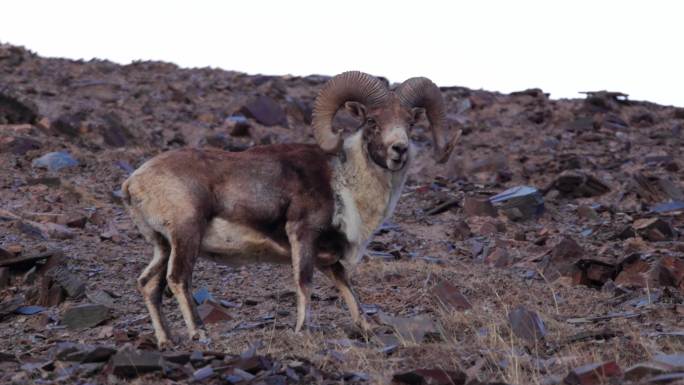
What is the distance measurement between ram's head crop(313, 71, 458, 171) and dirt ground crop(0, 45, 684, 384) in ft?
3.01

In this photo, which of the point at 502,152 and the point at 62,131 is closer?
the point at 62,131

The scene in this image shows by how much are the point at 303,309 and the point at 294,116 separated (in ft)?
53.5

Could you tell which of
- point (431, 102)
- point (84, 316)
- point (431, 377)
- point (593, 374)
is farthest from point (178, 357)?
point (431, 102)

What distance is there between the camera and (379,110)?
11.2 m

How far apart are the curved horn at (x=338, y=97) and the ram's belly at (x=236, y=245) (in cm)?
135

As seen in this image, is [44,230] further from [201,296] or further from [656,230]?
[656,230]

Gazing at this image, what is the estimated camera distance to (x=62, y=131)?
20.7 meters

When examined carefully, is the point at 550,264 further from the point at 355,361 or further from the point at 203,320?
the point at 355,361

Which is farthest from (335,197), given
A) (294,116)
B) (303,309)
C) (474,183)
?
(294,116)

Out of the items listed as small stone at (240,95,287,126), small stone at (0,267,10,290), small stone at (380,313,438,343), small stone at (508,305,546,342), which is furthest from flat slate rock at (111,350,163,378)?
small stone at (240,95,287,126)

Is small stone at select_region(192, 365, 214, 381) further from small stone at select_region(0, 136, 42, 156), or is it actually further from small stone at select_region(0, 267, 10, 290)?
small stone at select_region(0, 136, 42, 156)

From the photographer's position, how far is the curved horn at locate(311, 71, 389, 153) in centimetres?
1116

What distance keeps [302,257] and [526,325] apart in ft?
7.80

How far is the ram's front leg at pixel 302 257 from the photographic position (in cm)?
1023
